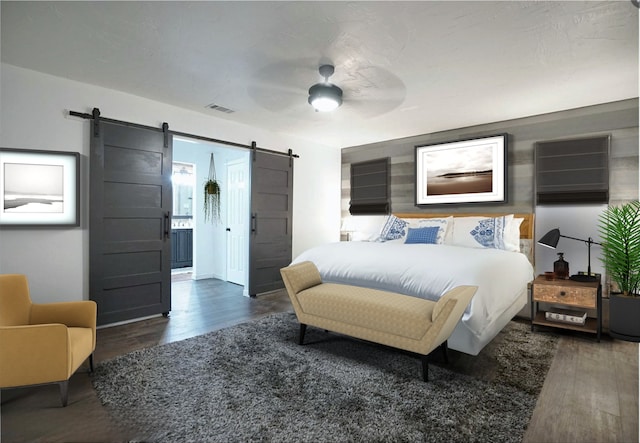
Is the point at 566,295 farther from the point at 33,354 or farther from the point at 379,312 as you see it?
the point at 33,354

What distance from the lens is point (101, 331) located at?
3.29 meters

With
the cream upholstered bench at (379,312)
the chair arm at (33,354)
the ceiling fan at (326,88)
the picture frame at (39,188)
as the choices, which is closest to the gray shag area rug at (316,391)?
the cream upholstered bench at (379,312)

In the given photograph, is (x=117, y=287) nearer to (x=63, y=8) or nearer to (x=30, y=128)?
(x=30, y=128)

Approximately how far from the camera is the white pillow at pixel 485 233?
151 inches

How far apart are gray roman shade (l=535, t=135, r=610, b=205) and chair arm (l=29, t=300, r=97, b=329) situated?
15.4 feet

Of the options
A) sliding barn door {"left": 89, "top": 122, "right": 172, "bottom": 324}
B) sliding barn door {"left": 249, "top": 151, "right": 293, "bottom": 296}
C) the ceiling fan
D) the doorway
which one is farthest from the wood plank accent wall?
sliding barn door {"left": 89, "top": 122, "right": 172, "bottom": 324}

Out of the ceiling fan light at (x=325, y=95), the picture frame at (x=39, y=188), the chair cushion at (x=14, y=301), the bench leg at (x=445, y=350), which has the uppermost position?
the ceiling fan light at (x=325, y=95)

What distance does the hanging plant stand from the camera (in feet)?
19.4

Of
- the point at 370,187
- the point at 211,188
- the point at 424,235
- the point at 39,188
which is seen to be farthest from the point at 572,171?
the point at 39,188

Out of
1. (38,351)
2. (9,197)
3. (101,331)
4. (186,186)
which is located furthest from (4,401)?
(186,186)

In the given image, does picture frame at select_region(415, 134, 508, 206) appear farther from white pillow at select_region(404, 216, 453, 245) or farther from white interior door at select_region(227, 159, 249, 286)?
white interior door at select_region(227, 159, 249, 286)

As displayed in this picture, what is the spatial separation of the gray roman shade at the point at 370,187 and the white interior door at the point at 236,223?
6.39 feet

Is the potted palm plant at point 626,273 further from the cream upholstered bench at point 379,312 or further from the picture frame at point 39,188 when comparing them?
the picture frame at point 39,188

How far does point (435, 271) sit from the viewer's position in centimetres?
281
